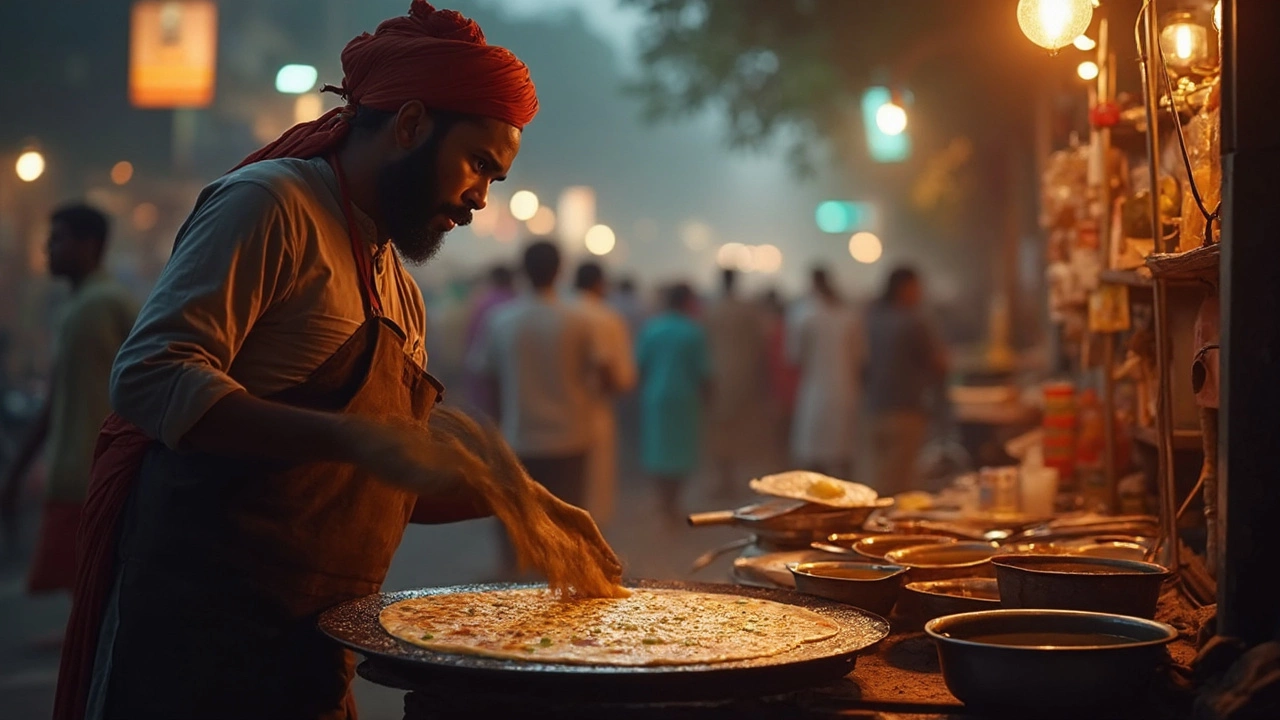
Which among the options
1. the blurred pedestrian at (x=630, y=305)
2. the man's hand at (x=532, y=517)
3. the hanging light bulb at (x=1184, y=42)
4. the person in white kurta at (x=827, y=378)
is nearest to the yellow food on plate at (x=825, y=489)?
the man's hand at (x=532, y=517)

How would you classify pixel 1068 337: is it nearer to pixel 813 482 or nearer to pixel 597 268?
pixel 813 482

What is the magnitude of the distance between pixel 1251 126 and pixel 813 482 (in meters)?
2.04

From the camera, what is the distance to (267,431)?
2.62m

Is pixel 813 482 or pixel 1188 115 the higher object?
pixel 1188 115

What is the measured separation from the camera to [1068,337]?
234 inches

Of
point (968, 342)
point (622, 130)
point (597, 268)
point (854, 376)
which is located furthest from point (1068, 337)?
point (622, 130)

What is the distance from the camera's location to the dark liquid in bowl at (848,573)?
10.7 feet

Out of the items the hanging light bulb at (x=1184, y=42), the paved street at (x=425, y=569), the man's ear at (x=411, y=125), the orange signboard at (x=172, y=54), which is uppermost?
the orange signboard at (x=172, y=54)

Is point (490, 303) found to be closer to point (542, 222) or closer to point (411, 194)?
point (411, 194)

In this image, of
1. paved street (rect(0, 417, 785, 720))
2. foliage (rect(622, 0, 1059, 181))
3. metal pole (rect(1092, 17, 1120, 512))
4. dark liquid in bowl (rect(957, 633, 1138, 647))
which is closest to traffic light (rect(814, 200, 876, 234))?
foliage (rect(622, 0, 1059, 181))

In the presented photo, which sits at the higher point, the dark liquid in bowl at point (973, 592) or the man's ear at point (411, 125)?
the man's ear at point (411, 125)

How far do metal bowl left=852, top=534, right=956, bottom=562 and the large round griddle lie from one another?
936 millimetres

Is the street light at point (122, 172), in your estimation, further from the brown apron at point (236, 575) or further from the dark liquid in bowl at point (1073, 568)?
the dark liquid in bowl at point (1073, 568)

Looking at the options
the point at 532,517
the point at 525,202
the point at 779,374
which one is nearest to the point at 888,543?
the point at 532,517
